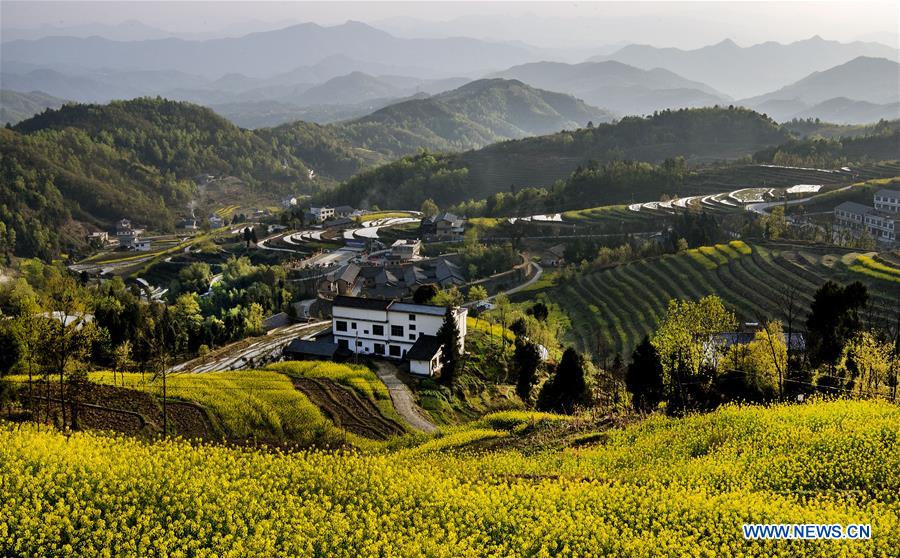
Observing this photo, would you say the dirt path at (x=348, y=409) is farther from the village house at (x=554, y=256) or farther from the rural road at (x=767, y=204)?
the rural road at (x=767, y=204)

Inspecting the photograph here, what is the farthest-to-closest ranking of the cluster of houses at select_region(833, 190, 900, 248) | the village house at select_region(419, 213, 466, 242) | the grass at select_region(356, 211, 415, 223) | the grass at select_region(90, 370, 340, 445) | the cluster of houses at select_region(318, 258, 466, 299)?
the grass at select_region(356, 211, 415, 223), the village house at select_region(419, 213, 466, 242), the cluster of houses at select_region(833, 190, 900, 248), the cluster of houses at select_region(318, 258, 466, 299), the grass at select_region(90, 370, 340, 445)

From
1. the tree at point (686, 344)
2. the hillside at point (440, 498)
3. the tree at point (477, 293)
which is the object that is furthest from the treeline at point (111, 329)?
the tree at point (686, 344)

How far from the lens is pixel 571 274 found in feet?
192

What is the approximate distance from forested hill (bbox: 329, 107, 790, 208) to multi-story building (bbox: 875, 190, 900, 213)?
2208 inches

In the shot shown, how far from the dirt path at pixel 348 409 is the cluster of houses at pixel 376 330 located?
4908mm

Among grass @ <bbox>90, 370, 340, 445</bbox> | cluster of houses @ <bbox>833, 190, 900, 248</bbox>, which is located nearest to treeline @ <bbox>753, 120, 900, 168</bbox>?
cluster of houses @ <bbox>833, 190, 900, 248</bbox>

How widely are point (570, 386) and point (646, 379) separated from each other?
294 centimetres

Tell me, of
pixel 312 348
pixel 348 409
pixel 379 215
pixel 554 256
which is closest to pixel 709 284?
pixel 554 256

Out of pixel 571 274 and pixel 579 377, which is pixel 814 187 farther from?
pixel 579 377

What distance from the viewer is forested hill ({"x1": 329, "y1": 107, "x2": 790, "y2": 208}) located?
129 meters

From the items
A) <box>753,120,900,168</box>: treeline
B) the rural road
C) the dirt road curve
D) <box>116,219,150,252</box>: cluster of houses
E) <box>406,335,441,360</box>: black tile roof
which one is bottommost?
<box>116,219,150,252</box>: cluster of houses

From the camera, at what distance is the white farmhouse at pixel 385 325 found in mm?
32875

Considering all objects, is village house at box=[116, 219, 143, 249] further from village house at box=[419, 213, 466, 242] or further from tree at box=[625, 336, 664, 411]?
tree at box=[625, 336, 664, 411]

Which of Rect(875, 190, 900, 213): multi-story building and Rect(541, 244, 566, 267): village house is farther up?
Rect(875, 190, 900, 213): multi-story building
